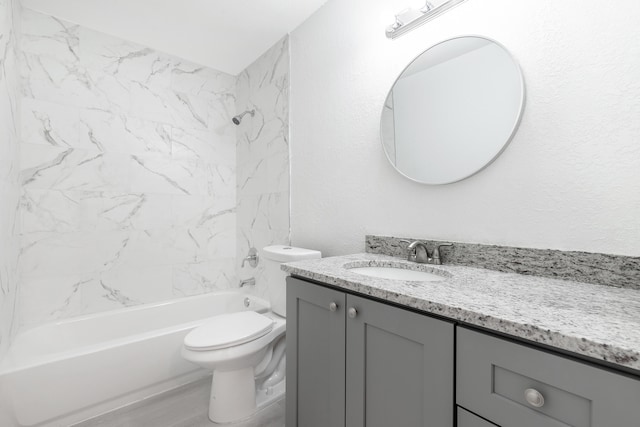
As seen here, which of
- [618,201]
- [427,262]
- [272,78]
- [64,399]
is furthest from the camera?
[272,78]

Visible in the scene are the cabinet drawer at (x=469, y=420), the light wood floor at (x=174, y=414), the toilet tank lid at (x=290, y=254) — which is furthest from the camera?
the toilet tank lid at (x=290, y=254)

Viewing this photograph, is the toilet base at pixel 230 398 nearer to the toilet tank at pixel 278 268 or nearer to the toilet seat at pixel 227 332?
the toilet seat at pixel 227 332

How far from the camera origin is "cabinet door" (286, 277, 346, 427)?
0.96 metres

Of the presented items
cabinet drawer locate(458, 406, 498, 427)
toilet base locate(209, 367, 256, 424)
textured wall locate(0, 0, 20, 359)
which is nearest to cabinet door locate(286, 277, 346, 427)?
cabinet drawer locate(458, 406, 498, 427)

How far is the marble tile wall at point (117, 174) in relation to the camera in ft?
6.02

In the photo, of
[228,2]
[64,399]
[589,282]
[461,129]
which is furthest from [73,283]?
[589,282]

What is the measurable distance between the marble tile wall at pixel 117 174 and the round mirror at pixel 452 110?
1806 mm

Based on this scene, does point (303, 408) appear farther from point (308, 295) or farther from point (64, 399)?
point (64, 399)

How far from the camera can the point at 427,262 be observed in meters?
1.19

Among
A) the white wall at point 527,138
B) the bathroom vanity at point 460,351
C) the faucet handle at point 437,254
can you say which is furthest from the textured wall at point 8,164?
the faucet handle at point 437,254

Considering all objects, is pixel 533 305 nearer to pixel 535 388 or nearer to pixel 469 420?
pixel 535 388

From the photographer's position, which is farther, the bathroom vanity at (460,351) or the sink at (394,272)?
the sink at (394,272)

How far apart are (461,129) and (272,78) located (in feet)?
5.34

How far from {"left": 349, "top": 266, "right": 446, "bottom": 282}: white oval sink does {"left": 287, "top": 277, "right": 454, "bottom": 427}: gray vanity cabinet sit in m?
0.27
